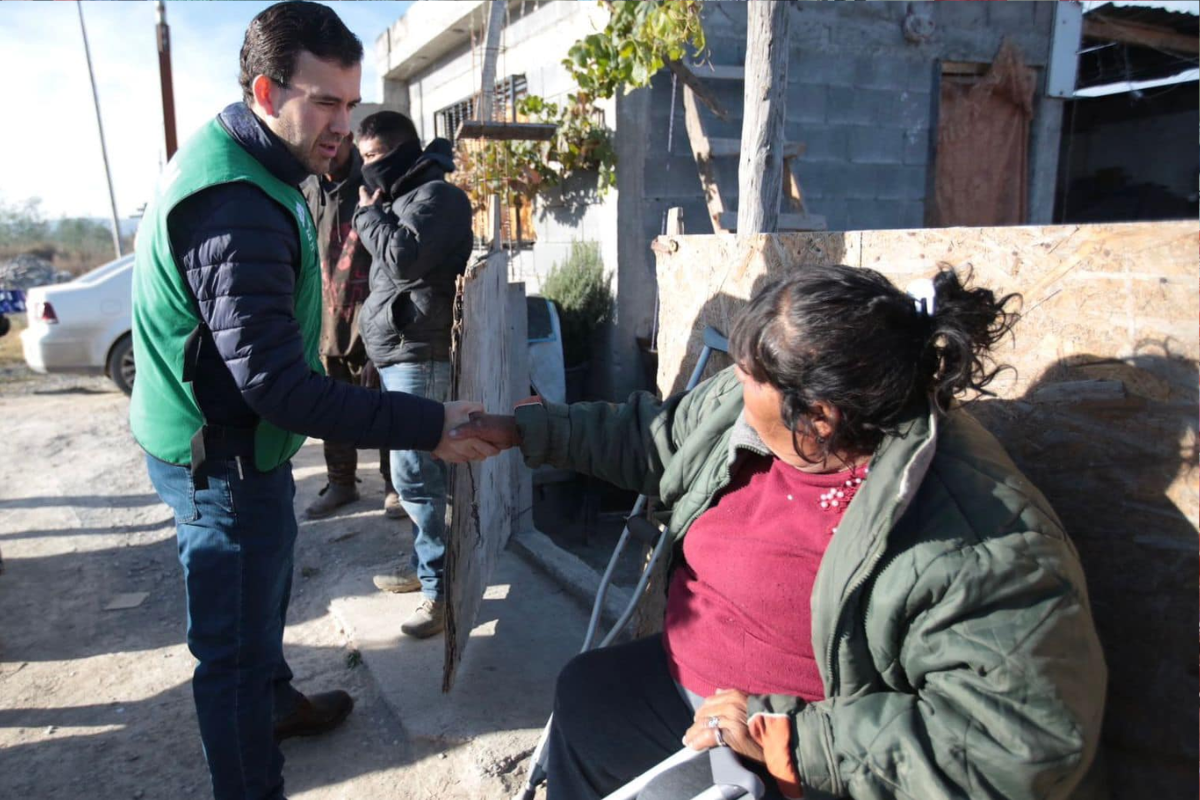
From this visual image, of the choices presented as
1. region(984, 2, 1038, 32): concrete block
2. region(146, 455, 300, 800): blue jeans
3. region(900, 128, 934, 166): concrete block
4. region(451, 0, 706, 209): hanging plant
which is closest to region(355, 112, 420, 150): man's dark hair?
region(451, 0, 706, 209): hanging plant

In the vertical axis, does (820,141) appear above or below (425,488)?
above

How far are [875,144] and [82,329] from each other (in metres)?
7.94

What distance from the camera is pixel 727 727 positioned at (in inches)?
61.7

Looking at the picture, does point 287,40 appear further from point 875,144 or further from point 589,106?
point 875,144

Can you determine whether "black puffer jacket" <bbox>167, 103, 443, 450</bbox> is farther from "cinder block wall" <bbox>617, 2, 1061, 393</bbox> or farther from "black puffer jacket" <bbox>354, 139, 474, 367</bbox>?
"cinder block wall" <bbox>617, 2, 1061, 393</bbox>

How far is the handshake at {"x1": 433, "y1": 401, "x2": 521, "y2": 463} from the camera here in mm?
2160

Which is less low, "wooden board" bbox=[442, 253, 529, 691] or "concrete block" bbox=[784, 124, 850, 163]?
"concrete block" bbox=[784, 124, 850, 163]

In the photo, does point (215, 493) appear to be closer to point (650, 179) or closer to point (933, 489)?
point (933, 489)

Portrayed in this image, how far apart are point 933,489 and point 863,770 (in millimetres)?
507

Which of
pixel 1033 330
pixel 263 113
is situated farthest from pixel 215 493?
pixel 1033 330

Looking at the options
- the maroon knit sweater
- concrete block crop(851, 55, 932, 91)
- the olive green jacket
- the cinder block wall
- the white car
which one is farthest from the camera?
the white car

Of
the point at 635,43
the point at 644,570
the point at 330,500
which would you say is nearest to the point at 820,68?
the point at 635,43

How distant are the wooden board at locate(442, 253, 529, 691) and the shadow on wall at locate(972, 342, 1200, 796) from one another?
1.59m

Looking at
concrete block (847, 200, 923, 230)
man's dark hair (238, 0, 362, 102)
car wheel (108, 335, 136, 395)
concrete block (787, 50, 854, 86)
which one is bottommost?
car wheel (108, 335, 136, 395)
